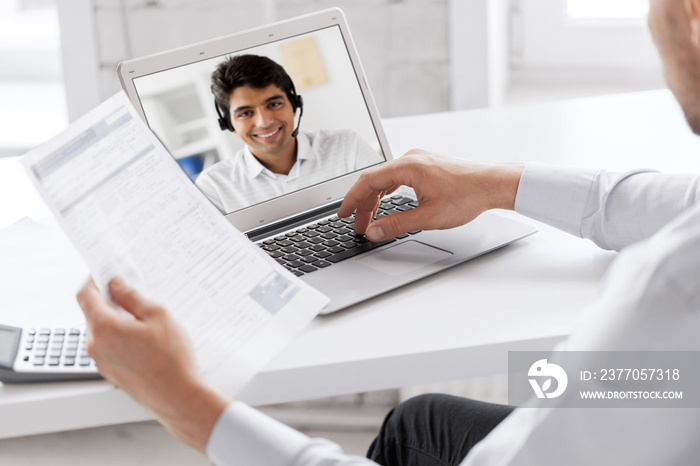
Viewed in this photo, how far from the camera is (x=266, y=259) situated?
731 mm

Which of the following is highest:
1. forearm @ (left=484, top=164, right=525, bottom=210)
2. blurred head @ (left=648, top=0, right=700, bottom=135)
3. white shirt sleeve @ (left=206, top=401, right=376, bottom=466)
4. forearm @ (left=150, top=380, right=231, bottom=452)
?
blurred head @ (left=648, top=0, right=700, bottom=135)

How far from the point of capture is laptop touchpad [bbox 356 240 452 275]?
82 cm

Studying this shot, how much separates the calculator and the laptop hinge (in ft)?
0.91

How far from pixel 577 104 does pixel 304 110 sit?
62 cm

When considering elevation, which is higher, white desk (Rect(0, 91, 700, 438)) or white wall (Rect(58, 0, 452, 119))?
white wall (Rect(58, 0, 452, 119))

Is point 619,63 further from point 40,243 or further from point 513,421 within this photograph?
point 513,421

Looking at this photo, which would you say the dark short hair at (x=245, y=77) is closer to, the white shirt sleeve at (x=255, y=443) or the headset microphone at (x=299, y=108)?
the headset microphone at (x=299, y=108)

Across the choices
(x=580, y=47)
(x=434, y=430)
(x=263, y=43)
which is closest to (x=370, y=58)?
(x=580, y=47)

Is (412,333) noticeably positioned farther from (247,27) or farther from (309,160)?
→ (247,27)

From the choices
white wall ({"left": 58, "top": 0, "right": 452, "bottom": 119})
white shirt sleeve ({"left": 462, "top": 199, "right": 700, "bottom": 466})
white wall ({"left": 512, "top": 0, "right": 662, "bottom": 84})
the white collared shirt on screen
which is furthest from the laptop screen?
white wall ({"left": 512, "top": 0, "right": 662, "bottom": 84})

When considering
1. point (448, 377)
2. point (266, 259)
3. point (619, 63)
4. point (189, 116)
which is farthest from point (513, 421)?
point (619, 63)

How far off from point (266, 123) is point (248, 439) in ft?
1.59

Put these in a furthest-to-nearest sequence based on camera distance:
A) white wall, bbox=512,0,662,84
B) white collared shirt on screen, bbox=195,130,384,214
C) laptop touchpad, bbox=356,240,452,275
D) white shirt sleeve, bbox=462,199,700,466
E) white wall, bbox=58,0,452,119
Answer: white wall, bbox=512,0,662,84, white wall, bbox=58,0,452,119, white collared shirt on screen, bbox=195,130,384,214, laptop touchpad, bbox=356,240,452,275, white shirt sleeve, bbox=462,199,700,466

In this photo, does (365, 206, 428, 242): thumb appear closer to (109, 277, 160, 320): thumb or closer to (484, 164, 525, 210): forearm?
(484, 164, 525, 210): forearm
